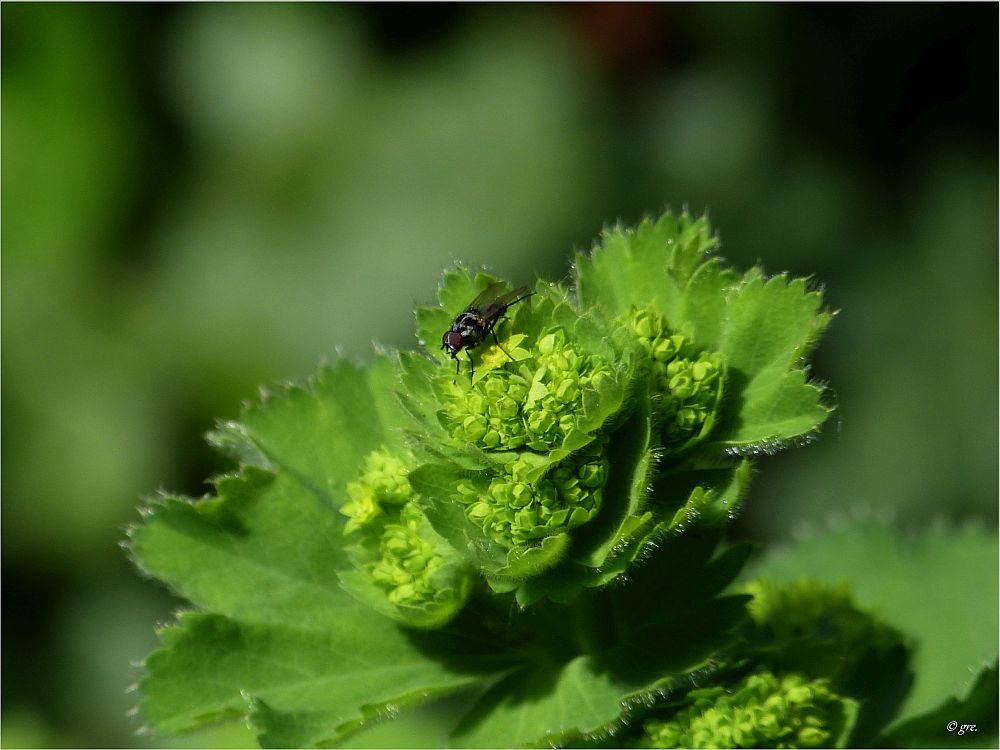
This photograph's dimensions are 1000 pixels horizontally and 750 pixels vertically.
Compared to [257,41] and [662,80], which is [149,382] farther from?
[662,80]

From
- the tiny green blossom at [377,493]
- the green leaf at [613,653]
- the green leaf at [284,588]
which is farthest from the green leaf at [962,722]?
the tiny green blossom at [377,493]

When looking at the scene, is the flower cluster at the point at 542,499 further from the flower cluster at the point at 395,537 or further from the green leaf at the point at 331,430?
the green leaf at the point at 331,430

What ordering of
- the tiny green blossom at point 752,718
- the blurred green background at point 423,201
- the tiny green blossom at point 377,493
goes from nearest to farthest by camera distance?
the tiny green blossom at point 752,718
the tiny green blossom at point 377,493
the blurred green background at point 423,201

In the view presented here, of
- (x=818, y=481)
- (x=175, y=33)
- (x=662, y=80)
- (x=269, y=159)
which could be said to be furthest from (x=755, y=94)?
(x=175, y=33)

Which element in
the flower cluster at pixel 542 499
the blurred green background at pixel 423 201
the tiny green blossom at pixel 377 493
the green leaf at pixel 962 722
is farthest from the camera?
the blurred green background at pixel 423 201

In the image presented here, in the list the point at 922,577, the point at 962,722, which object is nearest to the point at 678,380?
the point at 962,722

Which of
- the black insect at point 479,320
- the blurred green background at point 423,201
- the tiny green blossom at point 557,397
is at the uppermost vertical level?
the blurred green background at point 423,201

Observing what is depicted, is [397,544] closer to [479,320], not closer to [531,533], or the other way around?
[531,533]

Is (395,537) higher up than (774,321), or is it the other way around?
(774,321)
